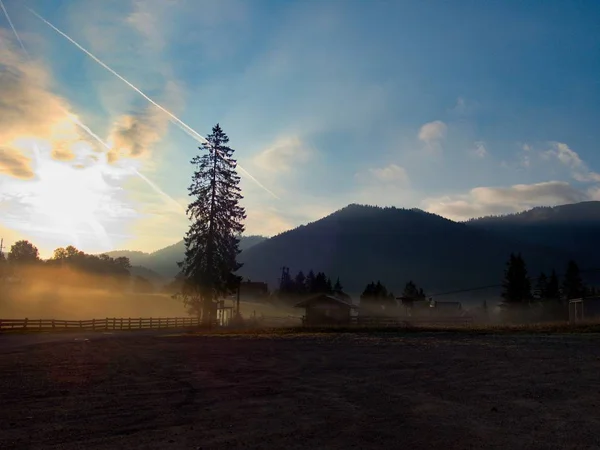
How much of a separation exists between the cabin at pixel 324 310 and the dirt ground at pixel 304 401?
3372 cm

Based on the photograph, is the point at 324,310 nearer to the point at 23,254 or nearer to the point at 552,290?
the point at 552,290

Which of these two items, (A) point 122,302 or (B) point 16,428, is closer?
(B) point 16,428

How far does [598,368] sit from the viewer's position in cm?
1462

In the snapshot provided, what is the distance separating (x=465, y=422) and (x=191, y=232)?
134 feet

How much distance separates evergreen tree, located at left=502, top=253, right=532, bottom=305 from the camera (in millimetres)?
77500

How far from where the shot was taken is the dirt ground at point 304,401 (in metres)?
7.90

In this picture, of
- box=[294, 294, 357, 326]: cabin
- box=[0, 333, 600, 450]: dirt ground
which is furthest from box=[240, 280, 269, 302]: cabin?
box=[0, 333, 600, 450]: dirt ground

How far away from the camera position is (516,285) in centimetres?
7831

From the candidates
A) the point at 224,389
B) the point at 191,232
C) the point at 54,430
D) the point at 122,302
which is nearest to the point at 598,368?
the point at 224,389

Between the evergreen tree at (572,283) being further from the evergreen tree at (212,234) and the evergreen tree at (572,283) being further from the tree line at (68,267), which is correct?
the tree line at (68,267)

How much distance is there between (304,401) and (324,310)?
1683 inches

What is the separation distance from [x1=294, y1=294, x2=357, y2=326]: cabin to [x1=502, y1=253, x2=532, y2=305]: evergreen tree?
37.0 metres

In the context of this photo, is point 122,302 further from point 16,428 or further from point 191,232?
point 16,428

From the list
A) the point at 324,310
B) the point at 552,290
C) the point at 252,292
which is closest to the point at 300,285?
the point at 252,292
